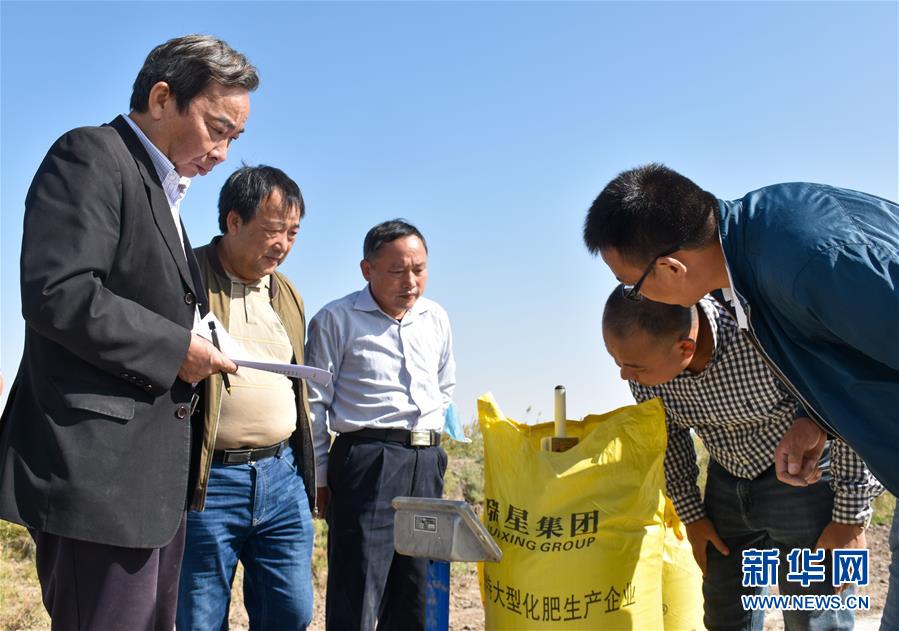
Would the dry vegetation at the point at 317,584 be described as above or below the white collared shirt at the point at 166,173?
below

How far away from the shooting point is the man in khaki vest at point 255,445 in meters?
2.96

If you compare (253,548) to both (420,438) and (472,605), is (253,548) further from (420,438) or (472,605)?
(472,605)

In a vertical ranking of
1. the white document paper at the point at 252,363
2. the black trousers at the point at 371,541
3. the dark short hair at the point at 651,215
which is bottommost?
the black trousers at the point at 371,541

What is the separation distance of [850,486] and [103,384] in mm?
2212

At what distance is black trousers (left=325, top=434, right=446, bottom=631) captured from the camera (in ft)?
11.2

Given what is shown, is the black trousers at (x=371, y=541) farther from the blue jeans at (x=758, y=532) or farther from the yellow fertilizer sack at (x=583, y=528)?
the blue jeans at (x=758, y=532)

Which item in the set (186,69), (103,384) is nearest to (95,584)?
(103,384)

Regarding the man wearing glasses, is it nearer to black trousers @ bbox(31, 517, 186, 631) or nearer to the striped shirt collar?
the striped shirt collar

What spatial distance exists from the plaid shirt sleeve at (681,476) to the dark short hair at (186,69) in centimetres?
170

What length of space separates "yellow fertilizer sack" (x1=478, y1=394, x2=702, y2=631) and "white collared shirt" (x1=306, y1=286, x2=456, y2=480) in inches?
33.1

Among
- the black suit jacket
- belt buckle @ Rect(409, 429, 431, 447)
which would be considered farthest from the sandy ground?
the black suit jacket

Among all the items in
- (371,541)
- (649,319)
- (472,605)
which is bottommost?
(472,605)

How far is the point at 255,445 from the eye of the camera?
305 centimetres

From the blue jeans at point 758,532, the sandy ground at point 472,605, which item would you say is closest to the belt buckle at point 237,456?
the blue jeans at point 758,532
